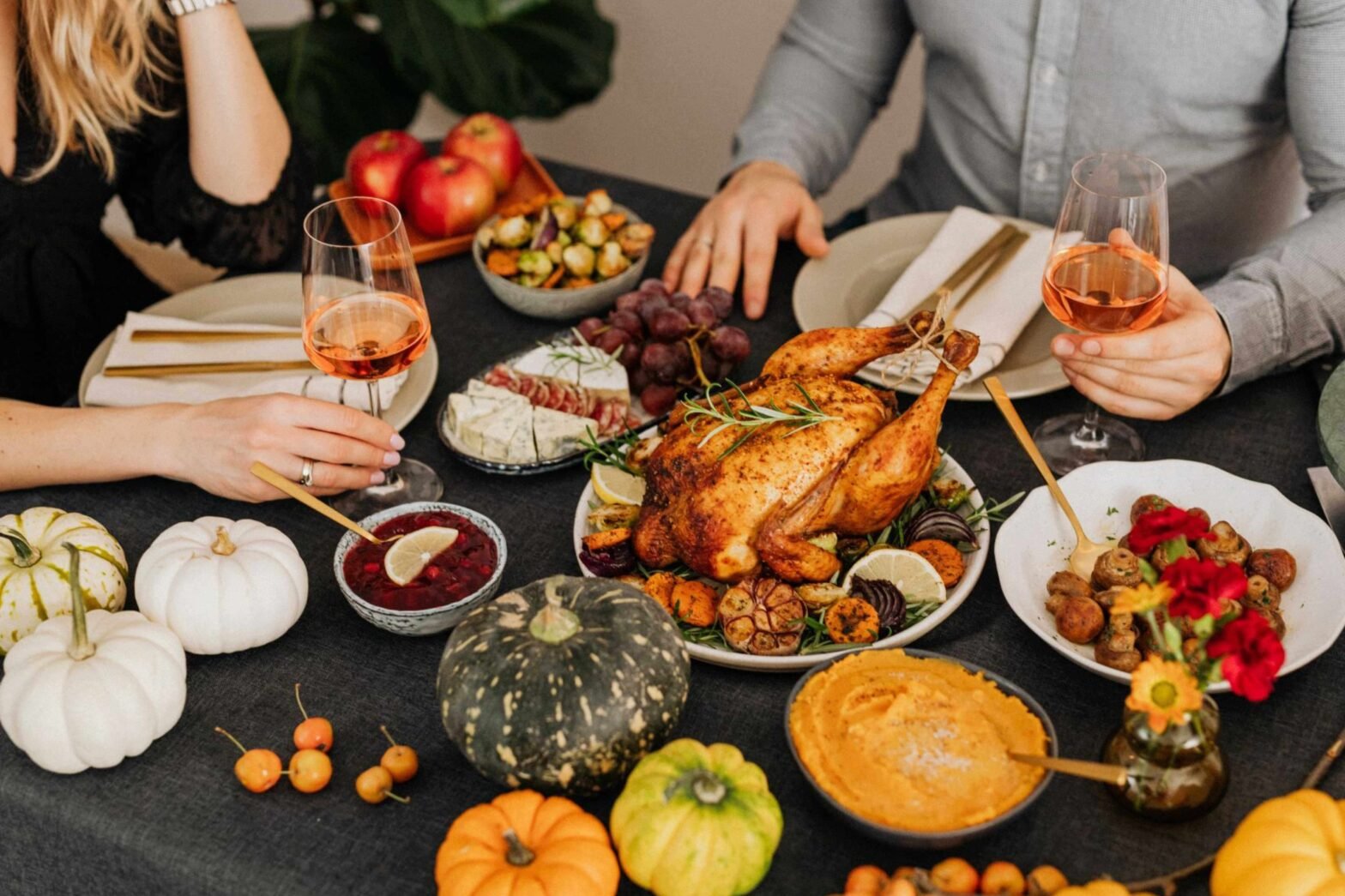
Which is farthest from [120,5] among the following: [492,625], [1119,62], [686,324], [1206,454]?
[1206,454]

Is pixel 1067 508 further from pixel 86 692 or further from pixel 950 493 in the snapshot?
pixel 86 692

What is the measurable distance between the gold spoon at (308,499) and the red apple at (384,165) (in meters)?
0.77

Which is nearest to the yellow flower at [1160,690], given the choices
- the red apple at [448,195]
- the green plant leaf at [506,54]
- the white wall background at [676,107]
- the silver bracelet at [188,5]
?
the red apple at [448,195]

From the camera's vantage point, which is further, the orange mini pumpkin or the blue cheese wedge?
the blue cheese wedge

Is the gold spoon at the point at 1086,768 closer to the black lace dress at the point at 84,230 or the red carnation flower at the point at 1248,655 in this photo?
the red carnation flower at the point at 1248,655

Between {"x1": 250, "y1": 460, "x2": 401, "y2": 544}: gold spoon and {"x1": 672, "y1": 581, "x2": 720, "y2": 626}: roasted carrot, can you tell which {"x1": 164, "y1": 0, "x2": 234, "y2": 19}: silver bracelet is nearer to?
{"x1": 250, "y1": 460, "x2": 401, "y2": 544}: gold spoon

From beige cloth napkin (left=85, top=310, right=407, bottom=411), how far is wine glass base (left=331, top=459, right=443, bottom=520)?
0.13m

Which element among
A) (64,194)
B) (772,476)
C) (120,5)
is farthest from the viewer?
(64,194)

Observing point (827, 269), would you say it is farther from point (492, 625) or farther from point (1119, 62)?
point (492, 625)

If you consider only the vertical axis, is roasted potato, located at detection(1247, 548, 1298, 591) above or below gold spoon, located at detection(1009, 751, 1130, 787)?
below

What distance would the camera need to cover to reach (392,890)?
3.53ft

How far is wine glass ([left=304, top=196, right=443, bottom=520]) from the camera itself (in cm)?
137

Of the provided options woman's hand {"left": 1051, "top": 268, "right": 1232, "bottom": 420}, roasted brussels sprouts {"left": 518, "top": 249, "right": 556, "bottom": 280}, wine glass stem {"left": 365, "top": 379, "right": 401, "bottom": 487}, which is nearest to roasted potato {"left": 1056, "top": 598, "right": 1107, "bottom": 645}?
woman's hand {"left": 1051, "top": 268, "right": 1232, "bottom": 420}

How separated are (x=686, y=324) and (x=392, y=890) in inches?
33.6
